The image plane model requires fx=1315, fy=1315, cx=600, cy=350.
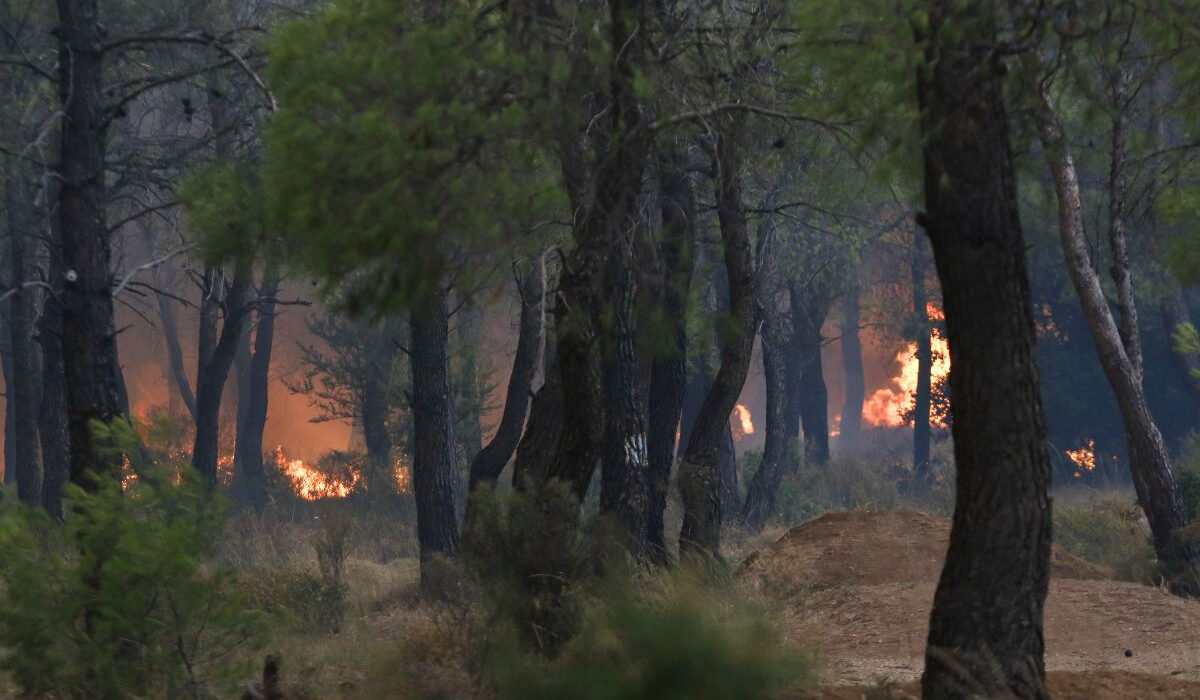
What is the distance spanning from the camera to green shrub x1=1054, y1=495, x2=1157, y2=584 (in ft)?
52.5

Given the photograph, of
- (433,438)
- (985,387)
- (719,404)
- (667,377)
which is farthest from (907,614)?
(433,438)

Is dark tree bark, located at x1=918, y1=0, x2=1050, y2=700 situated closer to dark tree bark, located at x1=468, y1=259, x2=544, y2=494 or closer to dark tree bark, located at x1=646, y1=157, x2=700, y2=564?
dark tree bark, located at x1=646, y1=157, x2=700, y2=564

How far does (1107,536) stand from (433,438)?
9986mm

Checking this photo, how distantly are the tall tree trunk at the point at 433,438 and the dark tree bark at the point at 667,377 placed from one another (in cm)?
255

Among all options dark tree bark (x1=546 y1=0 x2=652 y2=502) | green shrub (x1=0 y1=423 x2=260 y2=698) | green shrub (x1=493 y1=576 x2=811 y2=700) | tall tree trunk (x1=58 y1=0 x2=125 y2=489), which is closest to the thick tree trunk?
dark tree bark (x1=546 y1=0 x2=652 y2=502)

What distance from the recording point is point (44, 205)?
18.8 meters

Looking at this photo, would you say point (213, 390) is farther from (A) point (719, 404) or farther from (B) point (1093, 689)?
(B) point (1093, 689)

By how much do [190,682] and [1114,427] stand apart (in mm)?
31653

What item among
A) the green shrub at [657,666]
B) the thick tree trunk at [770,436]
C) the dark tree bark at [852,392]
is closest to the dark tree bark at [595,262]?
the green shrub at [657,666]

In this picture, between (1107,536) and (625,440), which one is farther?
(1107,536)

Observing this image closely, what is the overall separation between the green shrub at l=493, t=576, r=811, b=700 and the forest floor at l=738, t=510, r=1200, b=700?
1458 mm

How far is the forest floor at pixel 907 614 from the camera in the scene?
808 centimetres

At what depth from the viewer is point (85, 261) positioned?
9.96 meters

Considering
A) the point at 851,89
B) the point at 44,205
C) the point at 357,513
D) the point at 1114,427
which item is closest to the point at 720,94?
the point at 851,89
